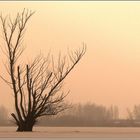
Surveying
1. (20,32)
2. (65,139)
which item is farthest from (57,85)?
(65,139)

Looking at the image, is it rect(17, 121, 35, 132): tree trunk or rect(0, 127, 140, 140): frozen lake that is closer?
rect(0, 127, 140, 140): frozen lake

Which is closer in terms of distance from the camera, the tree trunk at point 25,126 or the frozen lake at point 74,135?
the frozen lake at point 74,135

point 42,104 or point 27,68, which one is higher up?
point 27,68

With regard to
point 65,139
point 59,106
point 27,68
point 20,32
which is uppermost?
point 20,32

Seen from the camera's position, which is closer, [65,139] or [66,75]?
[65,139]

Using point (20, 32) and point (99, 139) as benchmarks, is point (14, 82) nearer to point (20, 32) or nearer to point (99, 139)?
point (20, 32)

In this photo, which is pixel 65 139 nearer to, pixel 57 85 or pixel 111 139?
pixel 111 139

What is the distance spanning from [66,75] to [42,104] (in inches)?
69.6

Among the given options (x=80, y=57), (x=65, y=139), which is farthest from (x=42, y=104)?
(x=65, y=139)

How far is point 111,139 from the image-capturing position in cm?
1798

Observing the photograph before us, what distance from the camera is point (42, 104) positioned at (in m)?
26.4

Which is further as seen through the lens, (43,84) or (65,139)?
(43,84)

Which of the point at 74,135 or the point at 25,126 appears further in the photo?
the point at 25,126

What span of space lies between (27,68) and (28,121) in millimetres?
2519
